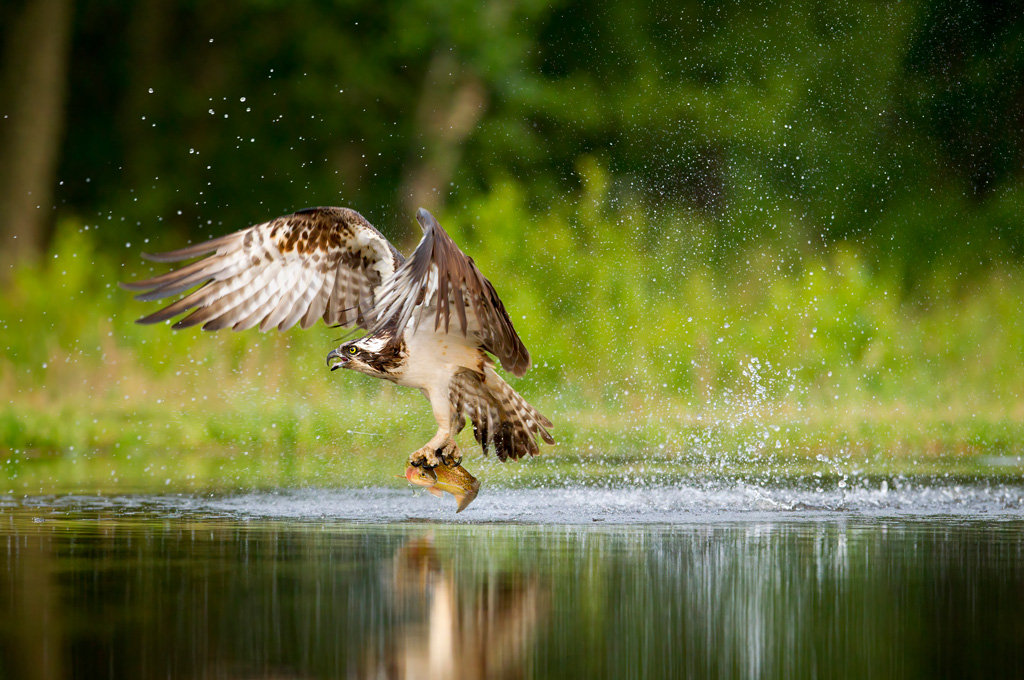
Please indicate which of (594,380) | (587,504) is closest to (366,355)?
(587,504)

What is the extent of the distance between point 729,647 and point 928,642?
2.26 ft

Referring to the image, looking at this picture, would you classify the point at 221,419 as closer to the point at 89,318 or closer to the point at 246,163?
the point at 89,318

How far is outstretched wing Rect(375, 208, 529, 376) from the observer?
770cm

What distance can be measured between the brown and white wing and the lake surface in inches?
46.7

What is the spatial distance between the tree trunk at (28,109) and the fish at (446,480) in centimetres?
1487

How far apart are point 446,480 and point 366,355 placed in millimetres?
847

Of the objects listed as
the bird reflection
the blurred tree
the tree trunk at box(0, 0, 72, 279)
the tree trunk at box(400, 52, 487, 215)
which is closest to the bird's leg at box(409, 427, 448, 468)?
the bird reflection

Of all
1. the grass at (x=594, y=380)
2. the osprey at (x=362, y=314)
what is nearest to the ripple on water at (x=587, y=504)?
the osprey at (x=362, y=314)

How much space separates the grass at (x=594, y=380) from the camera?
1227 cm

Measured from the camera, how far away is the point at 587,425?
1437cm

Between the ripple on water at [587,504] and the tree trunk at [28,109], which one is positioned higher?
the tree trunk at [28,109]

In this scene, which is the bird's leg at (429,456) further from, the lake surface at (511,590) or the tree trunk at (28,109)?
the tree trunk at (28,109)

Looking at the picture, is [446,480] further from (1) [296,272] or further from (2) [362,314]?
(1) [296,272]

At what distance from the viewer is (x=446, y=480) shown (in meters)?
8.63
